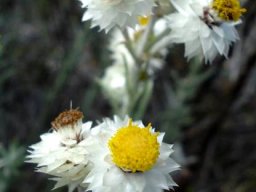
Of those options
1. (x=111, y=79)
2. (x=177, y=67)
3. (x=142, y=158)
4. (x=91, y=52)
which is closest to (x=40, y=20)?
(x=91, y=52)

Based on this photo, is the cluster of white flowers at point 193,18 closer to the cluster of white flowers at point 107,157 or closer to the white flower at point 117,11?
the white flower at point 117,11

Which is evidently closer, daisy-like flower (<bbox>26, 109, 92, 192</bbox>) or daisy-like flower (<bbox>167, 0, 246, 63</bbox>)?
daisy-like flower (<bbox>26, 109, 92, 192</bbox>)

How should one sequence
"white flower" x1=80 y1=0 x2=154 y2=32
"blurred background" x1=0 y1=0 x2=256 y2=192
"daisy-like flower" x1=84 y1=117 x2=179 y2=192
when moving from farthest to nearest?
"blurred background" x1=0 y1=0 x2=256 y2=192, "white flower" x1=80 y1=0 x2=154 y2=32, "daisy-like flower" x1=84 y1=117 x2=179 y2=192

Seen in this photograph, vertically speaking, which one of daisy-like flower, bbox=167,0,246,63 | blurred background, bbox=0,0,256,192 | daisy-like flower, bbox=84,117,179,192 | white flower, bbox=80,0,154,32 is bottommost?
daisy-like flower, bbox=84,117,179,192

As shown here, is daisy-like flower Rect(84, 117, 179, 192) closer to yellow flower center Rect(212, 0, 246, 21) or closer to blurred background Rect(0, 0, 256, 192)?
yellow flower center Rect(212, 0, 246, 21)

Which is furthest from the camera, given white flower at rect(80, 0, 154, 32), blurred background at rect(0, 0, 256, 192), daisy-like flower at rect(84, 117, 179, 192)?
blurred background at rect(0, 0, 256, 192)


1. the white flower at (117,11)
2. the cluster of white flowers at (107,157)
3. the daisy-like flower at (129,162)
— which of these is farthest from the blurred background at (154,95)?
the daisy-like flower at (129,162)

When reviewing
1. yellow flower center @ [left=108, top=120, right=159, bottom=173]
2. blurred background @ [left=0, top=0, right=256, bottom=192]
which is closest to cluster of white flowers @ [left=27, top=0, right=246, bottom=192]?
yellow flower center @ [left=108, top=120, right=159, bottom=173]

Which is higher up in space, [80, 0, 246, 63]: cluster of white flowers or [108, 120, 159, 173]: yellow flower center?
[80, 0, 246, 63]: cluster of white flowers
